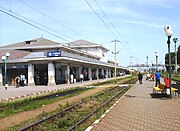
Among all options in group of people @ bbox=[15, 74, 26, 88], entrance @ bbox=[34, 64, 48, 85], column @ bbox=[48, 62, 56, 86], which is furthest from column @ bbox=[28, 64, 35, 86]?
column @ bbox=[48, 62, 56, 86]

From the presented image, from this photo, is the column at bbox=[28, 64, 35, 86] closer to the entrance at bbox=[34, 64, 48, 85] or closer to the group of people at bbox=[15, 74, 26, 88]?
the group of people at bbox=[15, 74, 26, 88]

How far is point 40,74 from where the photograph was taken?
4212 centimetres

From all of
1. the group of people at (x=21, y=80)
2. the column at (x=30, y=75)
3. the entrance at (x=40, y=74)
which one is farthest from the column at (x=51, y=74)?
the group of people at (x=21, y=80)

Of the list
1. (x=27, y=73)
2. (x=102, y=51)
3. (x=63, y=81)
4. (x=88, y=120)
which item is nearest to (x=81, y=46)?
(x=102, y=51)

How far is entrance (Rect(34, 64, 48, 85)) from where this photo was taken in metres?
41.7

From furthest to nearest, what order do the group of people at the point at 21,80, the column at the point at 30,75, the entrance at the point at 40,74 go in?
the entrance at the point at 40,74 < the column at the point at 30,75 < the group of people at the point at 21,80

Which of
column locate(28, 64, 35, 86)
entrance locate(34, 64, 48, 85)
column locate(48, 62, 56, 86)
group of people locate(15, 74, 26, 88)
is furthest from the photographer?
entrance locate(34, 64, 48, 85)

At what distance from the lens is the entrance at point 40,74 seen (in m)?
41.7

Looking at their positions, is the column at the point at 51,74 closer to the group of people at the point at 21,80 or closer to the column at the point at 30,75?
the column at the point at 30,75

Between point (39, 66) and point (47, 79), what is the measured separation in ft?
7.43

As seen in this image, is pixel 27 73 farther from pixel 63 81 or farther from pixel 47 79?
pixel 63 81

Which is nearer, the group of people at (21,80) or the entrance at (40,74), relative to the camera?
the group of people at (21,80)

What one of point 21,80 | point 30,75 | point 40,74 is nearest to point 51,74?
point 30,75

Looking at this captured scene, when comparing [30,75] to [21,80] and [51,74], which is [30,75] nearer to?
[21,80]
